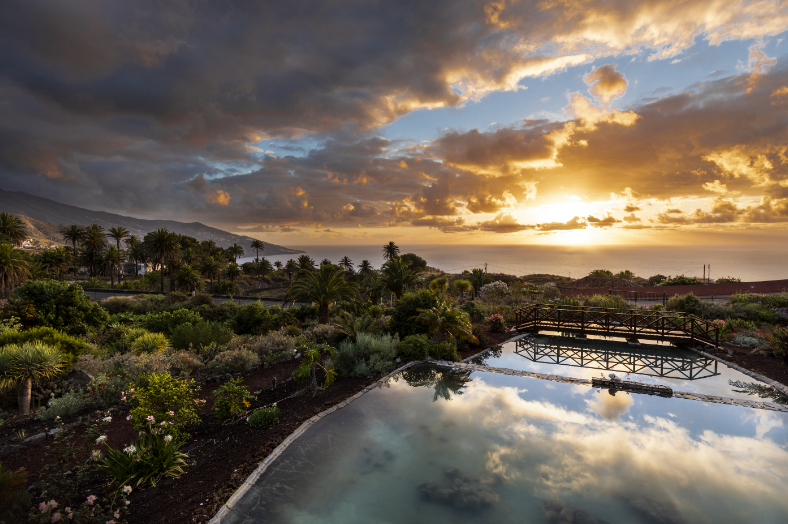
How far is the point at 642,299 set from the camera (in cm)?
3003

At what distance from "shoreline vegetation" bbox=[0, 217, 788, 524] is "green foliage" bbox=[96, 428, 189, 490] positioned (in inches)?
0.7

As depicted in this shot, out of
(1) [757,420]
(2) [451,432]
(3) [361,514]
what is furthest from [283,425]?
(1) [757,420]

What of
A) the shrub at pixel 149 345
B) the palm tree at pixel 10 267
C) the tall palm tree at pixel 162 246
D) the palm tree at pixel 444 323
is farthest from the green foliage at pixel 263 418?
the tall palm tree at pixel 162 246

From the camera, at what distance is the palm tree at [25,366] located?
7504 millimetres

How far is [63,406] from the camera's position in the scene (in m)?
7.59

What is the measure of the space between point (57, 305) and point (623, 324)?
26.2 m

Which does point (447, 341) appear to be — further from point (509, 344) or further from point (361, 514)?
point (361, 514)

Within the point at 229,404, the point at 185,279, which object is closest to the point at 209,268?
the point at 185,279

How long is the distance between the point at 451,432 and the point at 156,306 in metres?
27.4

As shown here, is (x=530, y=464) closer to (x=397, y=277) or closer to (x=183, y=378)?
(x=183, y=378)

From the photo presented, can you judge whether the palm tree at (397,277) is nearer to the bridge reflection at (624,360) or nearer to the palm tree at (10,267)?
the bridge reflection at (624,360)

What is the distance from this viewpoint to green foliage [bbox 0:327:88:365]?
28.9 feet

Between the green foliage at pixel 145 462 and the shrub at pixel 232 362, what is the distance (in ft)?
17.1

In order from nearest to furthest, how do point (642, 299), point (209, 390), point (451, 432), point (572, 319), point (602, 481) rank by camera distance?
1. point (602, 481)
2. point (451, 432)
3. point (209, 390)
4. point (572, 319)
5. point (642, 299)
